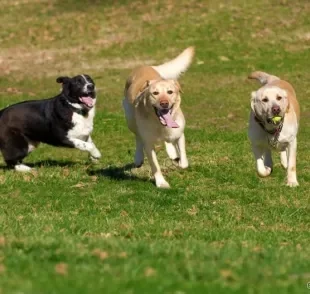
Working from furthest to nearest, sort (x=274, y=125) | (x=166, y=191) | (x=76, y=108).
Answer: (x=76, y=108) < (x=166, y=191) < (x=274, y=125)

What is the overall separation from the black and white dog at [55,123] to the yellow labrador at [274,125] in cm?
279

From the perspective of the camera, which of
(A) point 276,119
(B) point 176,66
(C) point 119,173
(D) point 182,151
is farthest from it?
(B) point 176,66

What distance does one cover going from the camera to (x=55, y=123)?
41.4 ft

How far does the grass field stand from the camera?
578 cm

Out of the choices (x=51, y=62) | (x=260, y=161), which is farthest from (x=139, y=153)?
(x=51, y=62)

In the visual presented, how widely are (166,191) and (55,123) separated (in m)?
2.70

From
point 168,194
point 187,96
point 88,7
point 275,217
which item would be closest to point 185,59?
point 168,194

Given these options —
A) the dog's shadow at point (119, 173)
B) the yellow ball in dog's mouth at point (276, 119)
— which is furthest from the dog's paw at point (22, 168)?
the yellow ball in dog's mouth at point (276, 119)

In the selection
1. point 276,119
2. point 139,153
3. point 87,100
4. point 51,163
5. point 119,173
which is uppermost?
A: point 276,119

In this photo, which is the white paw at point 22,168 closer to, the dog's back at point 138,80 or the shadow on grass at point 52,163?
the shadow on grass at point 52,163

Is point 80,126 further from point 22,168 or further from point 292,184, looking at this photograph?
point 292,184

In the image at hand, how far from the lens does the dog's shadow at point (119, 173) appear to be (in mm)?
11703

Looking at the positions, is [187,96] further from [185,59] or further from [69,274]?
[69,274]

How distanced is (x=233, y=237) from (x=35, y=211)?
268cm
